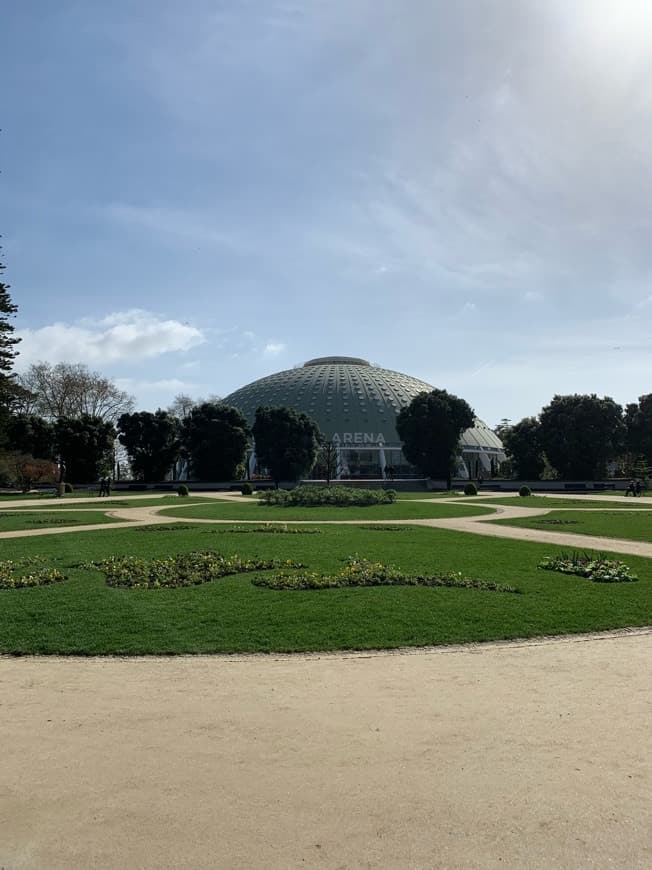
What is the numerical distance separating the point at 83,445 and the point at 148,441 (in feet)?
23.4

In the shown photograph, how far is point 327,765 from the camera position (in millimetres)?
4891

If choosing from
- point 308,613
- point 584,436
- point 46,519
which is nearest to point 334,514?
point 46,519

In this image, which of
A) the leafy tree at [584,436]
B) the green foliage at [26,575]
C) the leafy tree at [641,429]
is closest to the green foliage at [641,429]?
the leafy tree at [641,429]

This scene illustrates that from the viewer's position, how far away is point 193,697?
6484 mm

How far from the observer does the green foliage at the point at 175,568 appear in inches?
479

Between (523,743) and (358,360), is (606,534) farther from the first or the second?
(358,360)

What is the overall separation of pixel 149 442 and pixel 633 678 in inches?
2583

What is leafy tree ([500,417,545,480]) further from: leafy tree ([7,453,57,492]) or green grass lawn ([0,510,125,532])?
green grass lawn ([0,510,125,532])

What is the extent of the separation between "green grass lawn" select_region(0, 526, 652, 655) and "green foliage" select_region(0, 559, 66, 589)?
0.39 m

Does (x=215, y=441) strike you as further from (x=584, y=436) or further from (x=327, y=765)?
(x=327, y=765)

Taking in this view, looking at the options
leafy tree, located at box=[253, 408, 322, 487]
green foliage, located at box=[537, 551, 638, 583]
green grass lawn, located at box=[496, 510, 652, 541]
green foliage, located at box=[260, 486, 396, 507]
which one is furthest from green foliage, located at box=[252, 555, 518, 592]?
leafy tree, located at box=[253, 408, 322, 487]

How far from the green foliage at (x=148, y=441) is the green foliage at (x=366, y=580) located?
59.0 metres

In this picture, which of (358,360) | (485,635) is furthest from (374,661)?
(358,360)

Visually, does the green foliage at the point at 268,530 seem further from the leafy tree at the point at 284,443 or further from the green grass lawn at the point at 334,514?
the leafy tree at the point at 284,443
